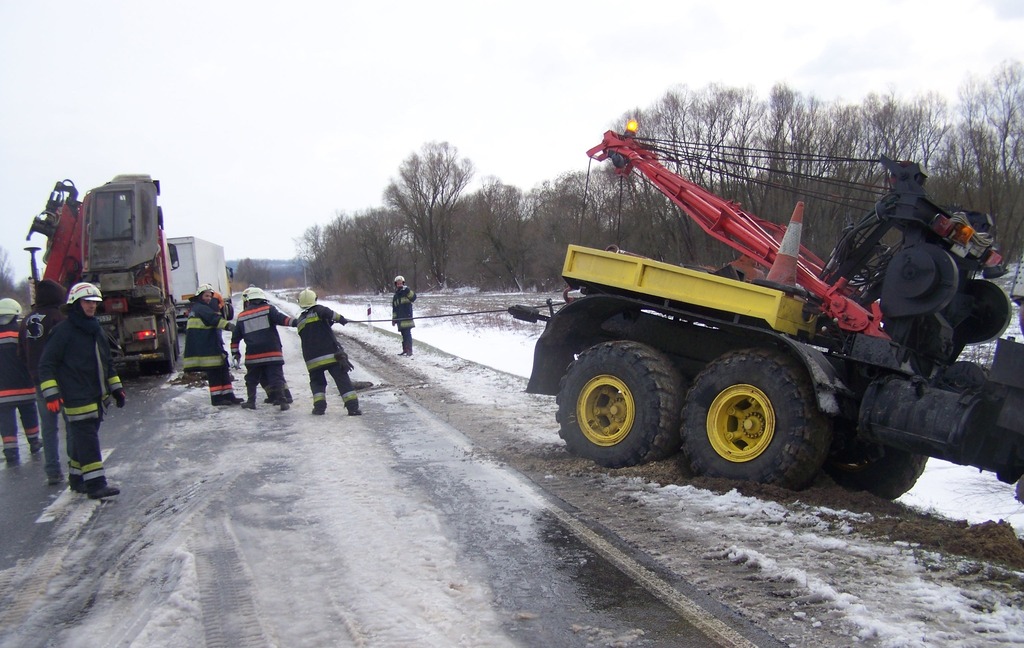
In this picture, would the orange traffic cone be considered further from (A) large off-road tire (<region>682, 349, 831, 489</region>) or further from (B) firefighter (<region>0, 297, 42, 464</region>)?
(B) firefighter (<region>0, 297, 42, 464</region>)

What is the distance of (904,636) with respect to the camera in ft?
11.7

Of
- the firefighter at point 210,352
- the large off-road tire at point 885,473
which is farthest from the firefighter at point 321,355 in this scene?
the large off-road tire at point 885,473

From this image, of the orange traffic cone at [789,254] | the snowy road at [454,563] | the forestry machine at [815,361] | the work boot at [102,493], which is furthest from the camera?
the orange traffic cone at [789,254]

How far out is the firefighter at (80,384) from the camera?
6402 mm

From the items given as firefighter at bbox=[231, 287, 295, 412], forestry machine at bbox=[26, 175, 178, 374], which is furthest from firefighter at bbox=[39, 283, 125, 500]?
forestry machine at bbox=[26, 175, 178, 374]

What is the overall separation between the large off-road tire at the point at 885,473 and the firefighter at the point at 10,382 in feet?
25.8

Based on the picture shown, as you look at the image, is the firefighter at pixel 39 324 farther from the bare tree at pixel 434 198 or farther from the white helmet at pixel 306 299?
the bare tree at pixel 434 198

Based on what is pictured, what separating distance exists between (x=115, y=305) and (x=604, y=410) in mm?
10593

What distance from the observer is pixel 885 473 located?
20.0ft

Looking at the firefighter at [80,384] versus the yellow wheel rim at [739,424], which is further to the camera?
the firefighter at [80,384]

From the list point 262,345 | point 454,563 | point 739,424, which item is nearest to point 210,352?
point 262,345

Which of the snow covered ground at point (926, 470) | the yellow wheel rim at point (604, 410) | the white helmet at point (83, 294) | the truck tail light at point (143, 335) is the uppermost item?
the white helmet at point (83, 294)

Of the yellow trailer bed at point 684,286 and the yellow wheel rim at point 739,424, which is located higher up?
the yellow trailer bed at point 684,286

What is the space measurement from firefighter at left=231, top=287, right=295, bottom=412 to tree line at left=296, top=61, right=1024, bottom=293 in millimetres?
4423
